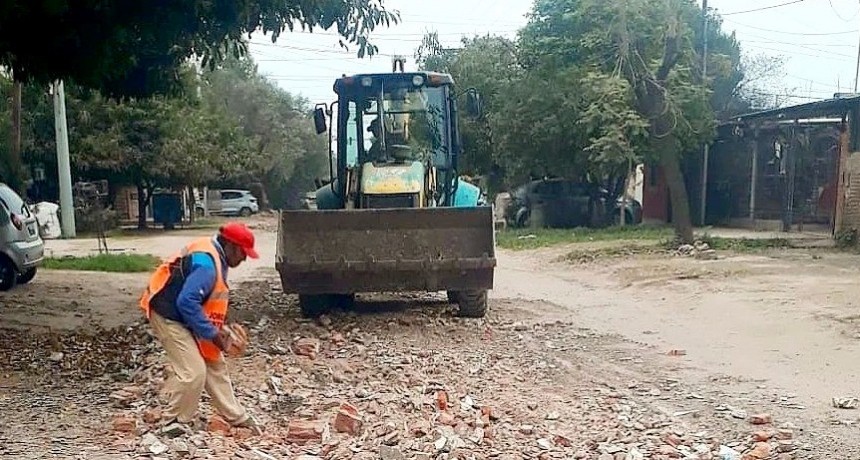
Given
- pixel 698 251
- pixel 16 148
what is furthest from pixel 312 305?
pixel 16 148

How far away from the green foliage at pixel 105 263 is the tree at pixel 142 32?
565 cm

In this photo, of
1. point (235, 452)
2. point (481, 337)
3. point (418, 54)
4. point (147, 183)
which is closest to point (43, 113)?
point (147, 183)

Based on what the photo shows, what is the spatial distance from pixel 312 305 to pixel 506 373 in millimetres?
3138

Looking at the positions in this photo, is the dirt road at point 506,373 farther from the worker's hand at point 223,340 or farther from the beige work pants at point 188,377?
the worker's hand at point 223,340

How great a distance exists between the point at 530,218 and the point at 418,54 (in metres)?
8.61

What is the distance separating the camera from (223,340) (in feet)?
18.6

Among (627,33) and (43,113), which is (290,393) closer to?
(627,33)

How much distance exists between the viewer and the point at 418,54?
115 feet

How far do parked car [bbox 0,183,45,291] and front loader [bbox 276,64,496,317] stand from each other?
4663mm

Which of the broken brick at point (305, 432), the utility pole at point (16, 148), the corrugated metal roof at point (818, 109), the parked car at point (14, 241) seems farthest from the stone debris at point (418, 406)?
the utility pole at point (16, 148)

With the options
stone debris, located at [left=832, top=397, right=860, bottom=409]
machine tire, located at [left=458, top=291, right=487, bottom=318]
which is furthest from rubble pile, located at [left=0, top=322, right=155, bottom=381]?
stone debris, located at [left=832, top=397, right=860, bottom=409]

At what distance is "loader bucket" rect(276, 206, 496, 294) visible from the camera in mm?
9531

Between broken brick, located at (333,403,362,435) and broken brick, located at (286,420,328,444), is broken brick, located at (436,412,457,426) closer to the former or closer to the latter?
broken brick, located at (333,403,362,435)

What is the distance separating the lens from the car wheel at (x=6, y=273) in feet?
43.4
